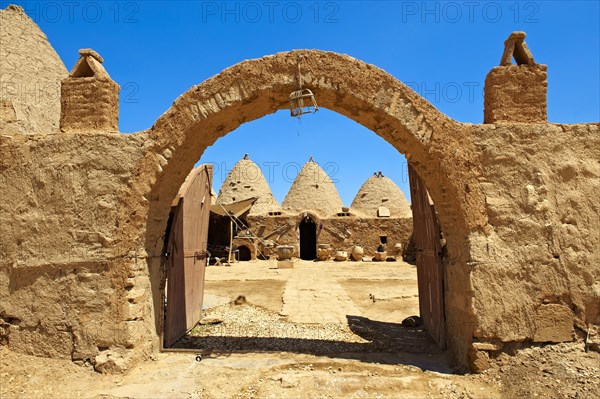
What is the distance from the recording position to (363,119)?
4953mm

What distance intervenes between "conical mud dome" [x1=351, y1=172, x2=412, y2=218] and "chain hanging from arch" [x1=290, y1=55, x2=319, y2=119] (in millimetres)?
19596

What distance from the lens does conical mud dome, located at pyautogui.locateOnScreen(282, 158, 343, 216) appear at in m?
23.6

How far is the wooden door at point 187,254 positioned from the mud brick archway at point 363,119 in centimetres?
Answer: 71

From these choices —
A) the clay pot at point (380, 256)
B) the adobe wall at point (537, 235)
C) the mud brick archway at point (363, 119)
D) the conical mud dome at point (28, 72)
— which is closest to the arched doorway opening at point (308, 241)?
the clay pot at point (380, 256)

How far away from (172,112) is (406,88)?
2.66 m

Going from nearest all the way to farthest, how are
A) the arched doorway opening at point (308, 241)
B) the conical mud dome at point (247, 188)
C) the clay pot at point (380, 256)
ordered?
the clay pot at point (380, 256) < the conical mud dome at point (247, 188) < the arched doorway opening at point (308, 241)

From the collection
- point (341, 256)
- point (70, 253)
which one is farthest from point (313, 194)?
point (70, 253)

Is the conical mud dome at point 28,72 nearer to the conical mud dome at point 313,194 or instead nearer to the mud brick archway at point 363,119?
the mud brick archway at point 363,119

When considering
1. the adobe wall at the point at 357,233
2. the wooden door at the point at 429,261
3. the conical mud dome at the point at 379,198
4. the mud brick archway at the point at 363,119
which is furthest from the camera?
the conical mud dome at the point at 379,198

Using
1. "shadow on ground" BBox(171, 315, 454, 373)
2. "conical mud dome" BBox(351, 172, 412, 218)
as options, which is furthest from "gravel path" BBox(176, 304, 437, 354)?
"conical mud dome" BBox(351, 172, 412, 218)

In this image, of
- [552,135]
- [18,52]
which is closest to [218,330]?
[552,135]

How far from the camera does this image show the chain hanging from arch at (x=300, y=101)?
4621 mm

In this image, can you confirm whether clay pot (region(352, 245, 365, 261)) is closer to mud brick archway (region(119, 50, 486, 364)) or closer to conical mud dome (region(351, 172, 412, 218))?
conical mud dome (region(351, 172, 412, 218))

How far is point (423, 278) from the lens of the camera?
621 centimetres
